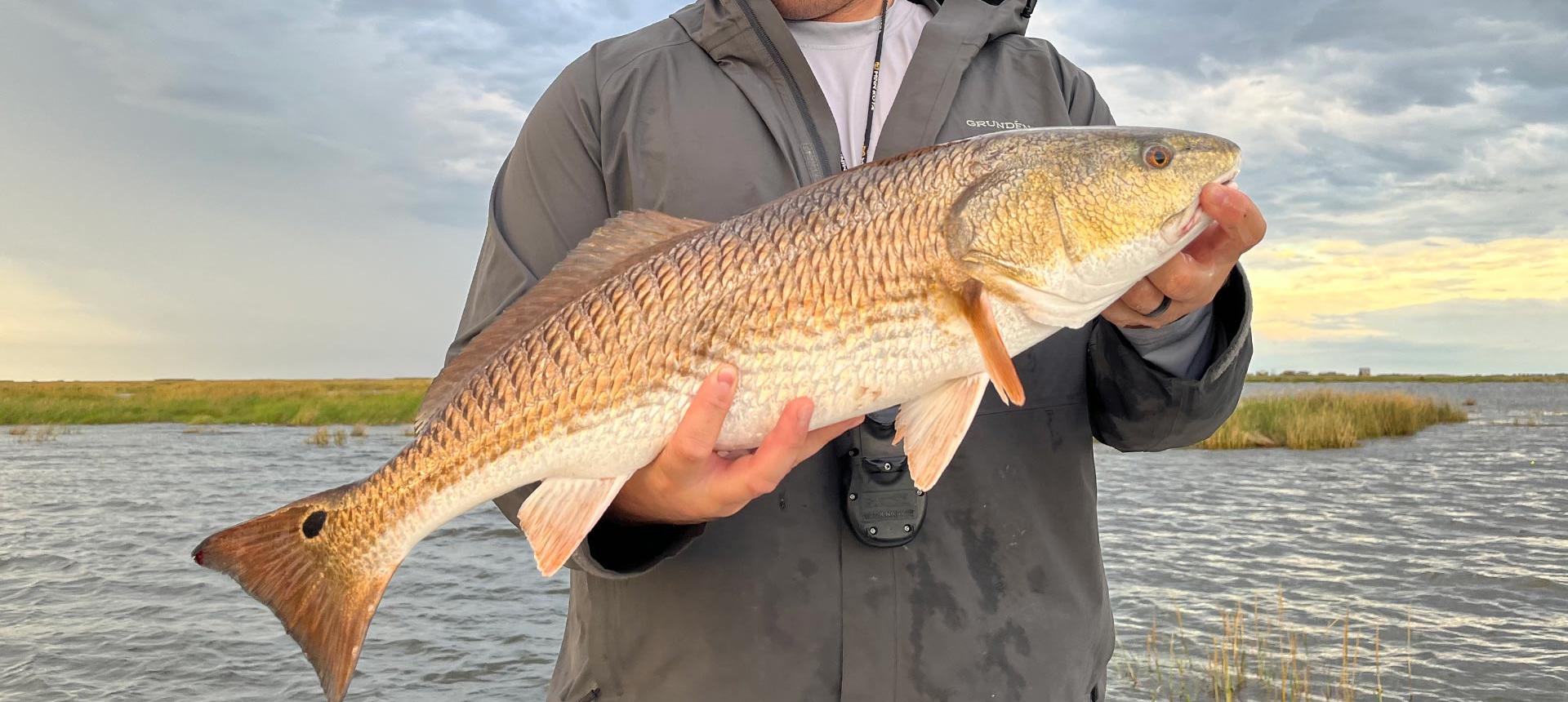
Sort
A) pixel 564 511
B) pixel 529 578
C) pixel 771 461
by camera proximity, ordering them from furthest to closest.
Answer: pixel 529 578
pixel 564 511
pixel 771 461

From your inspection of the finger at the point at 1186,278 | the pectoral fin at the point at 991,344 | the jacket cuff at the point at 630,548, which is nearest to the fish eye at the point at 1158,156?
the finger at the point at 1186,278

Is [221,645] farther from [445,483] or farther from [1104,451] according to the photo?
[1104,451]

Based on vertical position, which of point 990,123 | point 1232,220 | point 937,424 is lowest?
point 937,424

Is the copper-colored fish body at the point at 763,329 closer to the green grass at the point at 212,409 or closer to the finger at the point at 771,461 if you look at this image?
the finger at the point at 771,461

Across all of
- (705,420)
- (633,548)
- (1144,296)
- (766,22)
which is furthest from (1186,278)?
(633,548)

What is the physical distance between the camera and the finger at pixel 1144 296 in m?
2.44

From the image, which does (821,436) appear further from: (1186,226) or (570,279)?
(1186,226)

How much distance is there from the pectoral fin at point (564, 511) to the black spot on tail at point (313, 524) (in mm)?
521

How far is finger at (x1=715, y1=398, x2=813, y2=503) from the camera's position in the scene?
2104mm

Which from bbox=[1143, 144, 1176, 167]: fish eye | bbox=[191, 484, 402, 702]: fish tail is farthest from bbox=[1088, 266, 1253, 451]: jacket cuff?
bbox=[191, 484, 402, 702]: fish tail

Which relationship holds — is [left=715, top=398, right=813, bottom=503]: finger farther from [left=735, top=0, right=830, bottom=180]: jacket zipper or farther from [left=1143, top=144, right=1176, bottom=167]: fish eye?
[left=1143, top=144, right=1176, bottom=167]: fish eye

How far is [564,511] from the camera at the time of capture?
2.44 m

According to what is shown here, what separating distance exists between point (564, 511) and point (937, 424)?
950 millimetres

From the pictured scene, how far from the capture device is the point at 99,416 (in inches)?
1411
